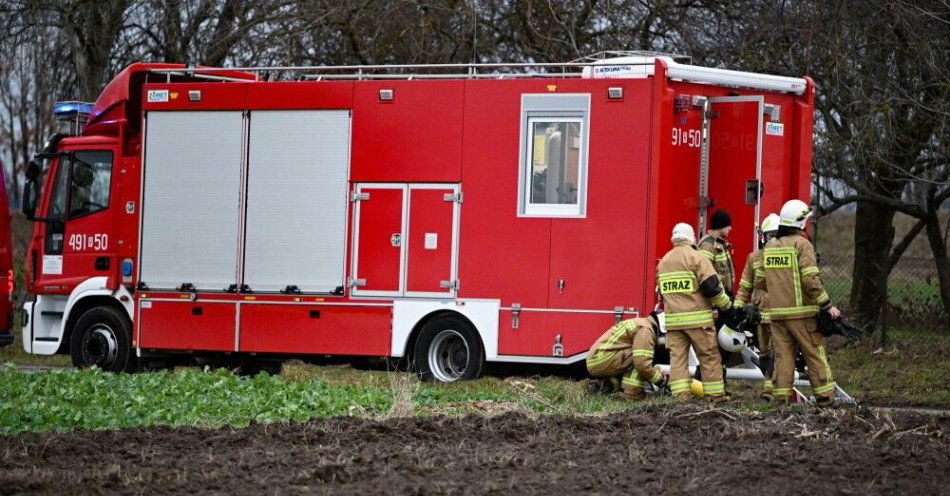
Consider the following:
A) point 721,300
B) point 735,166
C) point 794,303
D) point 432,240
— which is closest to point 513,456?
point 721,300

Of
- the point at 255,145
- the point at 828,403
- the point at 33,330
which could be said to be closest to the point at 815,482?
the point at 828,403

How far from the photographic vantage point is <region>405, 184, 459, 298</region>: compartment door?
44.6 feet

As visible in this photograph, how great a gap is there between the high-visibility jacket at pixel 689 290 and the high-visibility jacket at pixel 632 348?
326mm

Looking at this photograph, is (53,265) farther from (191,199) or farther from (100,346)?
(191,199)

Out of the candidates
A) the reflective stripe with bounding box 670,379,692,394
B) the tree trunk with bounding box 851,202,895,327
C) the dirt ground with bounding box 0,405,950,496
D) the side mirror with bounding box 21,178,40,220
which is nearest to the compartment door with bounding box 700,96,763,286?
the reflective stripe with bounding box 670,379,692,394

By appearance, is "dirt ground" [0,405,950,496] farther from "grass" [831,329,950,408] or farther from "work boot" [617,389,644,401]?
"grass" [831,329,950,408]

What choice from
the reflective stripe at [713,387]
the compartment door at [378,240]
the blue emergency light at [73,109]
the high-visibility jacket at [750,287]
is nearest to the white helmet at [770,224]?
the high-visibility jacket at [750,287]

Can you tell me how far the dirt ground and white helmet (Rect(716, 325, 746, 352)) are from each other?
6.74 feet

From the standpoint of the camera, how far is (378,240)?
13891 millimetres

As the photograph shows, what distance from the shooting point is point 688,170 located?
42.9 ft

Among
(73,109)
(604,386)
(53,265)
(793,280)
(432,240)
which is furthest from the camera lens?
(73,109)

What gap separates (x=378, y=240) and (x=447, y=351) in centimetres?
129

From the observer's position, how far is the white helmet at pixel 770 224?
40.7ft

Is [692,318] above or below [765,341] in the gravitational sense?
above
